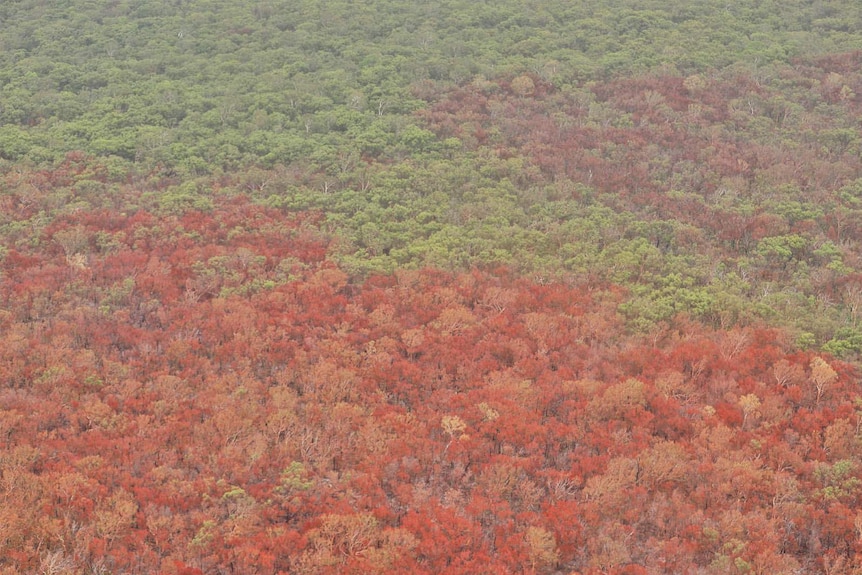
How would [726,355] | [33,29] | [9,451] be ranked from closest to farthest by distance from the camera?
[9,451] → [726,355] → [33,29]

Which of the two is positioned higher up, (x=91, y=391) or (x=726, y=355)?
(x=91, y=391)

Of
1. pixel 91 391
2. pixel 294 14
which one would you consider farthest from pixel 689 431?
pixel 294 14

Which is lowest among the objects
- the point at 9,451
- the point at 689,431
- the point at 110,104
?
the point at 689,431

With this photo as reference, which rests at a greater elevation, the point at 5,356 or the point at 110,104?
the point at 110,104

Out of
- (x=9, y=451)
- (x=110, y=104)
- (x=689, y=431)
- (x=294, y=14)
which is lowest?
(x=689, y=431)

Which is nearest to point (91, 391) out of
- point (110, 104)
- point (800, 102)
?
point (110, 104)

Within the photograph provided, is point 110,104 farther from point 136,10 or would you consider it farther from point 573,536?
point 573,536

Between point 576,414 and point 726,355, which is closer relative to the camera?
point 576,414

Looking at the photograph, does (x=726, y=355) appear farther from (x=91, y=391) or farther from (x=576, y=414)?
(x=91, y=391)

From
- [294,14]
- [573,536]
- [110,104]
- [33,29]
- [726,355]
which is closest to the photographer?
[573,536]
